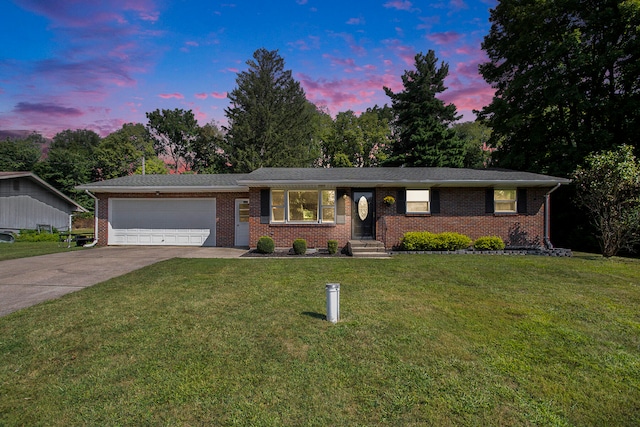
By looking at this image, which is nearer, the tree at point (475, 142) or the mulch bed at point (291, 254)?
the mulch bed at point (291, 254)

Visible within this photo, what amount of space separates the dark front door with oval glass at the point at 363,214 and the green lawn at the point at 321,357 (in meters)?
5.62

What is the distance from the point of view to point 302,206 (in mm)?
11859

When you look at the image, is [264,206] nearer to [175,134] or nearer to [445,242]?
[445,242]

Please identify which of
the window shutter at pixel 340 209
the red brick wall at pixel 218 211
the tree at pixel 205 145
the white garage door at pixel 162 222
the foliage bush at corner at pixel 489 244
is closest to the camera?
the foliage bush at corner at pixel 489 244

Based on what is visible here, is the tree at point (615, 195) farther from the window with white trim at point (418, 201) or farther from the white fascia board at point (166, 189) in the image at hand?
the white fascia board at point (166, 189)

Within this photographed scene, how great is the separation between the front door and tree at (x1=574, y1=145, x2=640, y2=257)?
42.4 feet

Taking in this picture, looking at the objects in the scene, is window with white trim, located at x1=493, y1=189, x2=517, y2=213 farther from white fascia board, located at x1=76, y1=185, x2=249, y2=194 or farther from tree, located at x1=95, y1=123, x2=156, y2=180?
tree, located at x1=95, y1=123, x2=156, y2=180

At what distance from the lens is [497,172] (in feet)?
40.8

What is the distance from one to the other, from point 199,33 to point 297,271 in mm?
11731

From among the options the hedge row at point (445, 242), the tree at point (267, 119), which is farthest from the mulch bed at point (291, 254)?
the tree at point (267, 119)

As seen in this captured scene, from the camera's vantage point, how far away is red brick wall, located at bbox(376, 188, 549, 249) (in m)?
11.8

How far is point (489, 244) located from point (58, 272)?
528 inches

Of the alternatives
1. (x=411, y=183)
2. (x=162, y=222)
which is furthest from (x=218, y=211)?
(x=411, y=183)

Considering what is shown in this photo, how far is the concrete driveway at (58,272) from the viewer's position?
571cm
